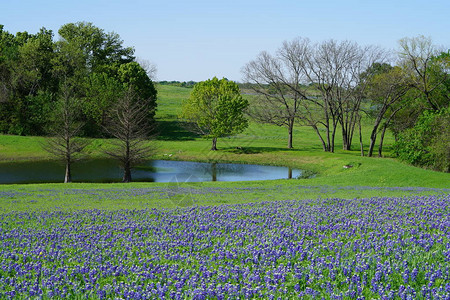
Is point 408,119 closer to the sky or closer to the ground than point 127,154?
closer to the sky

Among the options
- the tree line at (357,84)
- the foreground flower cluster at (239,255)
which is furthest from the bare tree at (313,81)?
the foreground flower cluster at (239,255)

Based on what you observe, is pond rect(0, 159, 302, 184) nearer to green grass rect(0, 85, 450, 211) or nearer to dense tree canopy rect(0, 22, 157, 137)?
green grass rect(0, 85, 450, 211)

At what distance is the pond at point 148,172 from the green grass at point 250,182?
13.5ft

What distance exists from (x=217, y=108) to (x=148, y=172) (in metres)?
18.7

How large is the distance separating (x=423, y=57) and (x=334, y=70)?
1229cm

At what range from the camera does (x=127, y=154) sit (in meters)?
45.4

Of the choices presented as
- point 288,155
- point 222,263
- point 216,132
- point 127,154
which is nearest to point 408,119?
point 288,155

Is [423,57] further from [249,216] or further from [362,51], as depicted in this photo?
[249,216]

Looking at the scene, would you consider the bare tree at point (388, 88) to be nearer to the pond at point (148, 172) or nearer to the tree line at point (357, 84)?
the tree line at point (357, 84)

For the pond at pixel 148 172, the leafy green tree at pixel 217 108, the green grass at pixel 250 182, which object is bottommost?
the pond at pixel 148 172

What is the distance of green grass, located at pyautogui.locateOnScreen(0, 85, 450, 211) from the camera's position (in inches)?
938

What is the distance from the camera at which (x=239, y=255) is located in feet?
29.9

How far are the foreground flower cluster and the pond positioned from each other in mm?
35313

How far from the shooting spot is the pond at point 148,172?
49000 mm
